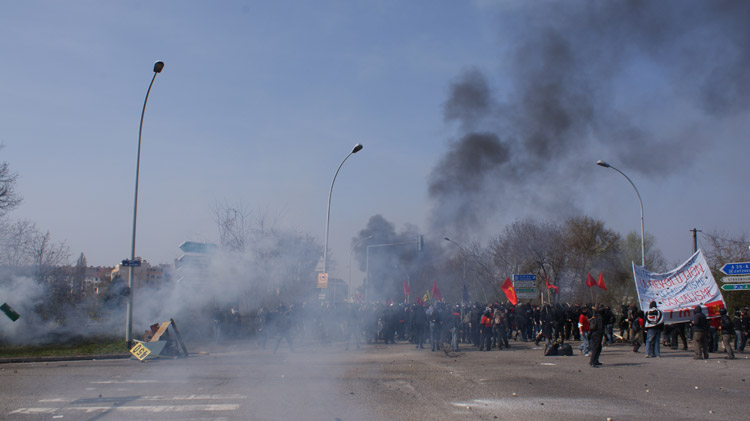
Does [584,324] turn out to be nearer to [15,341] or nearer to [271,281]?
[271,281]

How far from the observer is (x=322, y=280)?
25953mm

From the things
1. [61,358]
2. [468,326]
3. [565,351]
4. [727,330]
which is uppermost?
[727,330]

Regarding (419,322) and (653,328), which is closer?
(653,328)

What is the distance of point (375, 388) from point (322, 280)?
50.1ft

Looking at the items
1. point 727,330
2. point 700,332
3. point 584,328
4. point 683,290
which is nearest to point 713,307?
point 683,290

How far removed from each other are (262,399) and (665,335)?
55.2 feet

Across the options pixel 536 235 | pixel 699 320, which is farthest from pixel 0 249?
pixel 536 235

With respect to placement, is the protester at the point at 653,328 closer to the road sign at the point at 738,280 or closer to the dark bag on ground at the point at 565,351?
the dark bag on ground at the point at 565,351

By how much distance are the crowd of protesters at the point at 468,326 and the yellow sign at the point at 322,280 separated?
295 cm

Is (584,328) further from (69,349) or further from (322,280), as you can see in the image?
(69,349)

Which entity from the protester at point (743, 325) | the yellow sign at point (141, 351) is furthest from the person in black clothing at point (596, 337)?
the yellow sign at point (141, 351)

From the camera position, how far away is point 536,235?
39.7 meters

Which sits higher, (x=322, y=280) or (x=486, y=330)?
(x=322, y=280)

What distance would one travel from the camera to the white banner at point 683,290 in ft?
59.1
